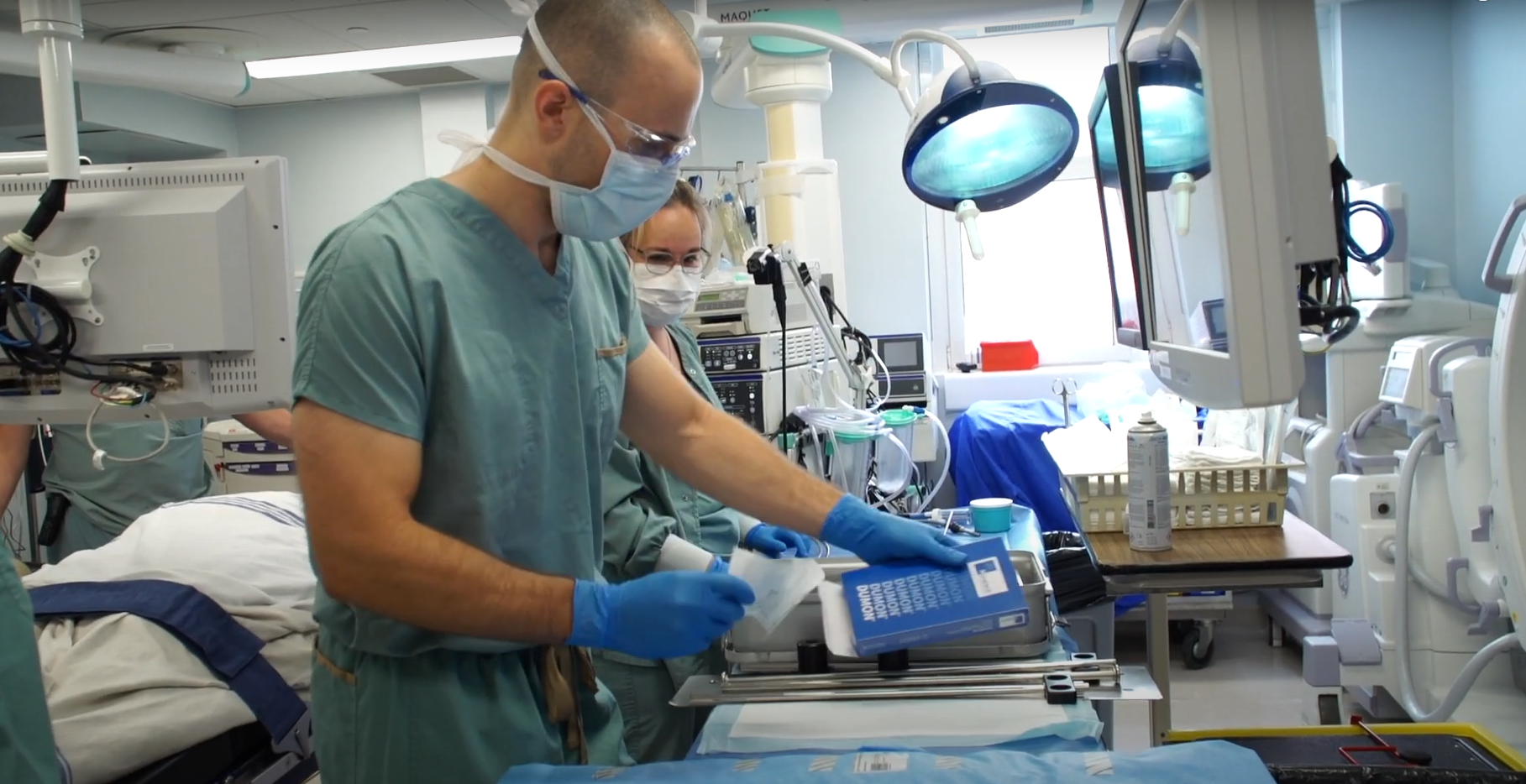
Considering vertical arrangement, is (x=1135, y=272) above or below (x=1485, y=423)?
above

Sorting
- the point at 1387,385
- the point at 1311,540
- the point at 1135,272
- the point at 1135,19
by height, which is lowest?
the point at 1311,540

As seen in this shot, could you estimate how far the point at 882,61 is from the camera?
2.21 meters

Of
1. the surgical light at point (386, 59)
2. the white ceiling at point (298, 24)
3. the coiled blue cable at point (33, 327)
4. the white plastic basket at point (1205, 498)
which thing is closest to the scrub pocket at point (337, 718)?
the coiled blue cable at point (33, 327)

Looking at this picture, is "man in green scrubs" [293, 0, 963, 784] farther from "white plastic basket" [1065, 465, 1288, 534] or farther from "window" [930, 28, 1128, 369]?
"window" [930, 28, 1128, 369]

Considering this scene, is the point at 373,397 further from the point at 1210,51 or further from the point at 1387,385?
the point at 1387,385

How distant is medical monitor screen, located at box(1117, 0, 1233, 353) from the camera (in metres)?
1.25

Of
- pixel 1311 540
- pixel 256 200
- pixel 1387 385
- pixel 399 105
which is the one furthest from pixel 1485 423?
pixel 399 105

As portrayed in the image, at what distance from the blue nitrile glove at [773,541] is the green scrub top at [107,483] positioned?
235 centimetres

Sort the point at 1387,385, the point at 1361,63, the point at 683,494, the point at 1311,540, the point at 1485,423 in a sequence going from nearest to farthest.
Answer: the point at 1311,540
the point at 683,494
the point at 1485,423
the point at 1387,385
the point at 1361,63

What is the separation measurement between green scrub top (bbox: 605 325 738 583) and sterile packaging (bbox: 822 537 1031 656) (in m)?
0.50

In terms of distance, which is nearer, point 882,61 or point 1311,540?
point 1311,540

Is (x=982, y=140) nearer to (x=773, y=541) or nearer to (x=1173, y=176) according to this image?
(x=1173, y=176)

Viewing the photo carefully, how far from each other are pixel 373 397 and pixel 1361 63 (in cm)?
469

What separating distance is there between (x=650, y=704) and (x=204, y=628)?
997 mm
